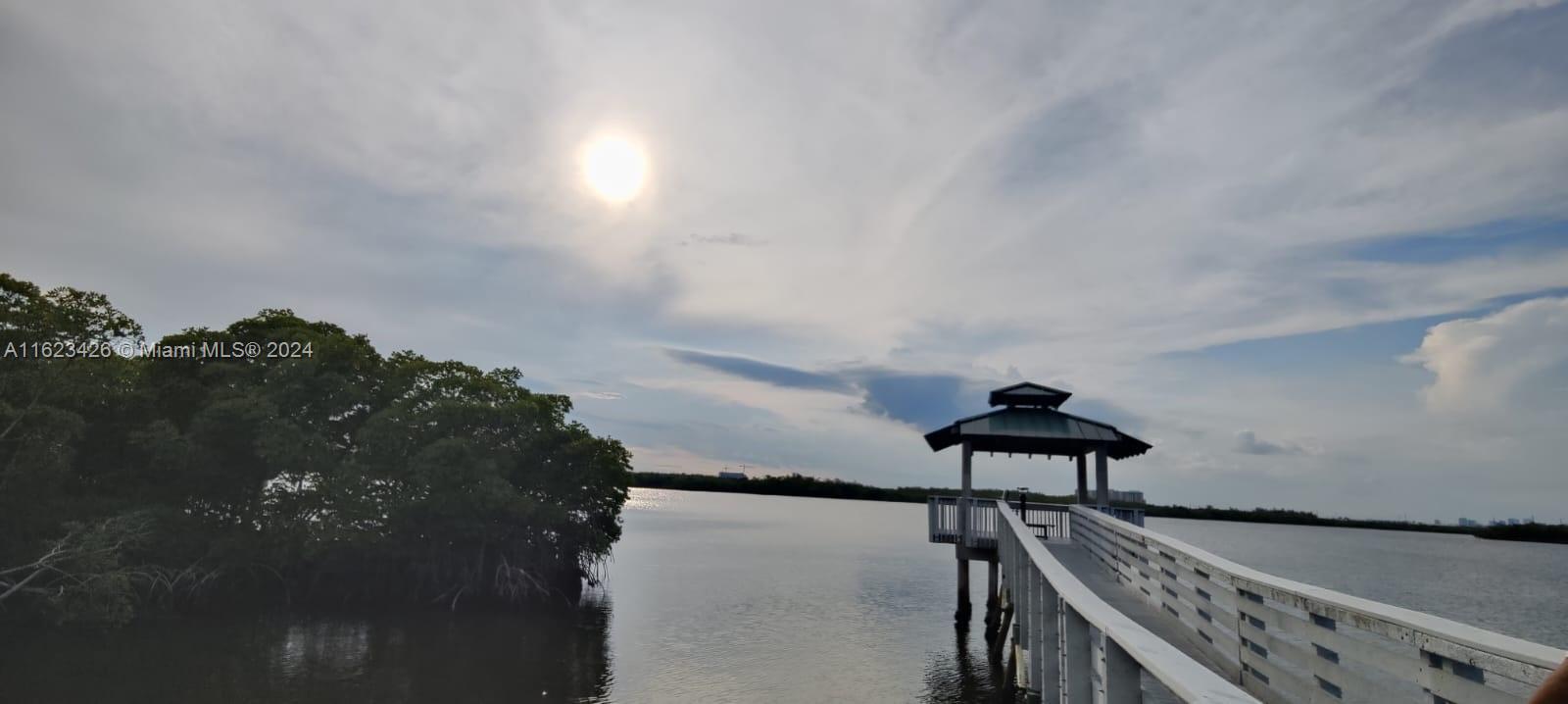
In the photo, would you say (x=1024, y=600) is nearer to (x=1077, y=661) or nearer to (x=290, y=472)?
(x=1077, y=661)

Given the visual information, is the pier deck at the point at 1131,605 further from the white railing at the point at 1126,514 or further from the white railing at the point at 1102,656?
the white railing at the point at 1126,514

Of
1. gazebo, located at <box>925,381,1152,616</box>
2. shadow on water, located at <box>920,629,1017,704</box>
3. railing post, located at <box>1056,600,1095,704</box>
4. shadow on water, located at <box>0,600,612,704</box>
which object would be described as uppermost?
gazebo, located at <box>925,381,1152,616</box>

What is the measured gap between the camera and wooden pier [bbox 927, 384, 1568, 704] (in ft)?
11.2

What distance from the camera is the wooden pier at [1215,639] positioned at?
341 cm

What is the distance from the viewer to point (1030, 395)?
73.9 ft

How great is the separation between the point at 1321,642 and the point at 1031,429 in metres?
16.3

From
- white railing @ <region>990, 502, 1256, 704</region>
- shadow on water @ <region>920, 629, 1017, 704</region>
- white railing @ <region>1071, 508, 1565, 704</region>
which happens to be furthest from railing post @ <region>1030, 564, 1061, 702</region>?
shadow on water @ <region>920, 629, 1017, 704</region>

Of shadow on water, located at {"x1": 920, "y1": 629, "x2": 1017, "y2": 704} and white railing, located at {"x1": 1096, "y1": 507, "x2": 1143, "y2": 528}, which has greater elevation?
white railing, located at {"x1": 1096, "y1": 507, "x2": 1143, "y2": 528}

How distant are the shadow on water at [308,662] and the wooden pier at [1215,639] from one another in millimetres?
10751

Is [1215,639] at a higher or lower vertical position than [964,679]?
higher

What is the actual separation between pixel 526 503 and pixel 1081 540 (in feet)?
58.6

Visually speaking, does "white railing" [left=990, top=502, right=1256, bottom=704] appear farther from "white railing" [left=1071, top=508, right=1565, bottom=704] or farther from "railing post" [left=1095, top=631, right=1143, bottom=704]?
"white railing" [left=1071, top=508, right=1565, bottom=704]

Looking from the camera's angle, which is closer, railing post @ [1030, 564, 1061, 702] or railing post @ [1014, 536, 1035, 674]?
railing post @ [1030, 564, 1061, 702]

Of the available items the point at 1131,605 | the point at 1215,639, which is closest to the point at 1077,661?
the point at 1215,639
